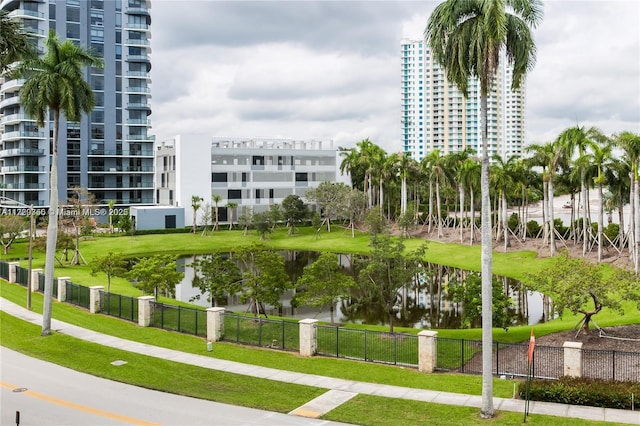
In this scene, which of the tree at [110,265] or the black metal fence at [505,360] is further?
the tree at [110,265]

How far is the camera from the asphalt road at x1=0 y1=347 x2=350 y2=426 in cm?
1944

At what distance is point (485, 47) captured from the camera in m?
19.5

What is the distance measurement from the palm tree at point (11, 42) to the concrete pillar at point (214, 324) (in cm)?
1457

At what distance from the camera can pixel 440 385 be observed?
75.8ft

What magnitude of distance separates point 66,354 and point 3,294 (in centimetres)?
1949

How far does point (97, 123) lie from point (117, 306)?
7759 cm

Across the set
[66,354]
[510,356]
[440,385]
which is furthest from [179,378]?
[510,356]

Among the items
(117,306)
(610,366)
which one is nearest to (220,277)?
(117,306)

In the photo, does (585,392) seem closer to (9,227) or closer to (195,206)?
(9,227)

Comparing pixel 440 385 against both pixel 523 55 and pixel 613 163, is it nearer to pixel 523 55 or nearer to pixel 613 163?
pixel 523 55

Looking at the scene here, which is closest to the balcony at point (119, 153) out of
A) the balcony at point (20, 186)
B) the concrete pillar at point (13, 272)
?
the balcony at point (20, 186)

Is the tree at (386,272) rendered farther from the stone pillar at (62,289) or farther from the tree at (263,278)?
the stone pillar at (62,289)

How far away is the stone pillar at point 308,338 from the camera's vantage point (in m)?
27.6

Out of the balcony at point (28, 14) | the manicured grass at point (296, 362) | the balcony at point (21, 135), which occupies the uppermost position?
the balcony at point (28, 14)
